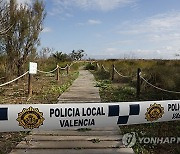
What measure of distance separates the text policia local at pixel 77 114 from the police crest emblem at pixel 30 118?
0.16 m

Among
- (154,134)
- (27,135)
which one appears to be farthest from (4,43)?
(154,134)

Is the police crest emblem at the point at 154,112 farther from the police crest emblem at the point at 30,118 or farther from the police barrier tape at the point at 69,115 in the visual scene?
the police crest emblem at the point at 30,118

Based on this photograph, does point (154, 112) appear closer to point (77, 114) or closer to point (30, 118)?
point (77, 114)

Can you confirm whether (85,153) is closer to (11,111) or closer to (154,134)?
(11,111)

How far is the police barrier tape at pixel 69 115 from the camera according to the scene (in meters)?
3.20

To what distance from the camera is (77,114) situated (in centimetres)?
334

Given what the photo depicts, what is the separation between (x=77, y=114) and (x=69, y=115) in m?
0.10

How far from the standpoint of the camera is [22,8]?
43.5ft

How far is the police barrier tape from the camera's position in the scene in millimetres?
3203

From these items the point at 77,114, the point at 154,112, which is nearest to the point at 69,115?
the point at 77,114

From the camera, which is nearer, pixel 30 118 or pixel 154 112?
pixel 30 118

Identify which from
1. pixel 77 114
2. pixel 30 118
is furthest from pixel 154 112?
pixel 30 118

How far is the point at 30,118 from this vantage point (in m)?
3.27

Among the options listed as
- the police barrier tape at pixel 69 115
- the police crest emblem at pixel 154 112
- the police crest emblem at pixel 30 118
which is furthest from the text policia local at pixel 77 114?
the police crest emblem at pixel 154 112
